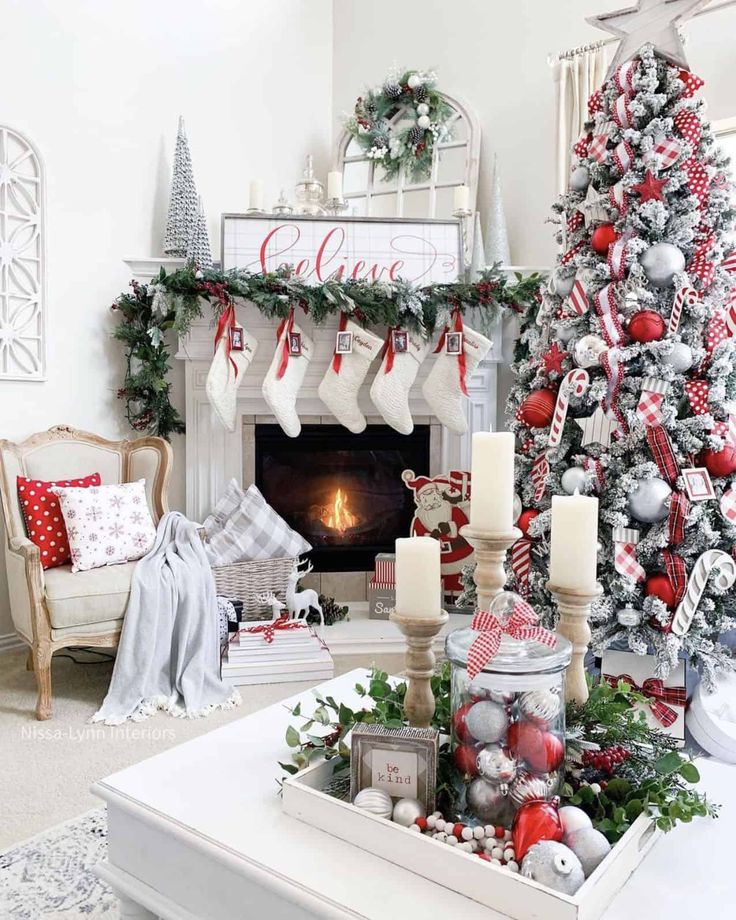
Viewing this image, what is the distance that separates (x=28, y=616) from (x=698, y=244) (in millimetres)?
2602

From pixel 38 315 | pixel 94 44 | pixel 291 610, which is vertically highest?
pixel 94 44

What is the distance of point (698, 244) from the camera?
2.40 metres

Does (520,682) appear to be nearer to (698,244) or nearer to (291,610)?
(698,244)

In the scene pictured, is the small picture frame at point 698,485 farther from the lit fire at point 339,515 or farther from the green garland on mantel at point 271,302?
the lit fire at point 339,515

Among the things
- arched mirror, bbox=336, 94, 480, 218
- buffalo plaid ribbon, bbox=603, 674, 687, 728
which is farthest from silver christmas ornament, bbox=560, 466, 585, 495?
arched mirror, bbox=336, 94, 480, 218

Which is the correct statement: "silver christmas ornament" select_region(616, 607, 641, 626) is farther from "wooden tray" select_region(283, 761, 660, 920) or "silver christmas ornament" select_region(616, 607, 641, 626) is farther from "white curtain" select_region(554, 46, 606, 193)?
"white curtain" select_region(554, 46, 606, 193)

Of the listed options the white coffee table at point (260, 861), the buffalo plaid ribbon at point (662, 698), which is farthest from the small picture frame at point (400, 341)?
the white coffee table at point (260, 861)

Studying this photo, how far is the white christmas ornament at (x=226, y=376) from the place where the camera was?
339cm

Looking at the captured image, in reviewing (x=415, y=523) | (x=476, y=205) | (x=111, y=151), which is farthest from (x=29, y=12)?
(x=415, y=523)

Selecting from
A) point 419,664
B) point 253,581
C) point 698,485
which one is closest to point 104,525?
point 253,581

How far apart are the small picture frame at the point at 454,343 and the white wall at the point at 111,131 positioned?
1355mm

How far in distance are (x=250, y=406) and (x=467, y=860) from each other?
2.93 m

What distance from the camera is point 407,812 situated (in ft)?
3.40

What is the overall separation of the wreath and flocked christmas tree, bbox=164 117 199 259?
3.42ft
